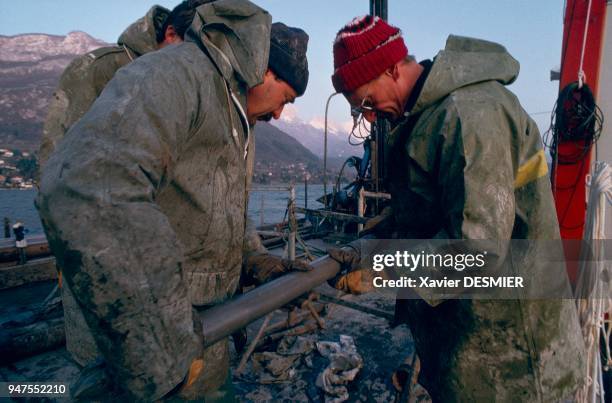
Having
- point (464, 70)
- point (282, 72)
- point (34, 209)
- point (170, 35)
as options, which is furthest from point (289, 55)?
point (34, 209)

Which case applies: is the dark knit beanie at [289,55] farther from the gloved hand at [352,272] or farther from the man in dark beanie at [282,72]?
the gloved hand at [352,272]

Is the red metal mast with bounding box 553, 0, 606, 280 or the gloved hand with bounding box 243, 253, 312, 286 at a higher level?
the red metal mast with bounding box 553, 0, 606, 280

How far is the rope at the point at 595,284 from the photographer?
2.71m

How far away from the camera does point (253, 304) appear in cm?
142

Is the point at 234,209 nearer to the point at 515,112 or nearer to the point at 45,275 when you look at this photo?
the point at 515,112

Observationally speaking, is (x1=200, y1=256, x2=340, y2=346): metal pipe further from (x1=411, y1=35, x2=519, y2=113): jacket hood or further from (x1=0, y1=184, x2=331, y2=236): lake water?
(x1=0, y1=184, x2=331, y2=236): lake water

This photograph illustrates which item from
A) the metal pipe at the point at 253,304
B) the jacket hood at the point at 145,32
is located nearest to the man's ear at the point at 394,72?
the metal pipe at the point at 253,304

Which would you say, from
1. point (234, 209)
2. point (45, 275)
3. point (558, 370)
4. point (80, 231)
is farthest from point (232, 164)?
point (45, 275)

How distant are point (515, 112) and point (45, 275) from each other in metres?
9.96

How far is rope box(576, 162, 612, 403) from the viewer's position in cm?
Result: 271

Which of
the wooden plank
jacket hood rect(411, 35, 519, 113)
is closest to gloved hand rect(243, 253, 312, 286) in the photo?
jacket hood rect(411, 35, 519, 113)

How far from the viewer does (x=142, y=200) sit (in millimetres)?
1112

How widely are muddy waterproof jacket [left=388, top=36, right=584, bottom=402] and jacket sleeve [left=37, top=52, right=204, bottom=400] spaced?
1.28 metres

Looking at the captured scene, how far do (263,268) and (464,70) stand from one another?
1.65 metres
